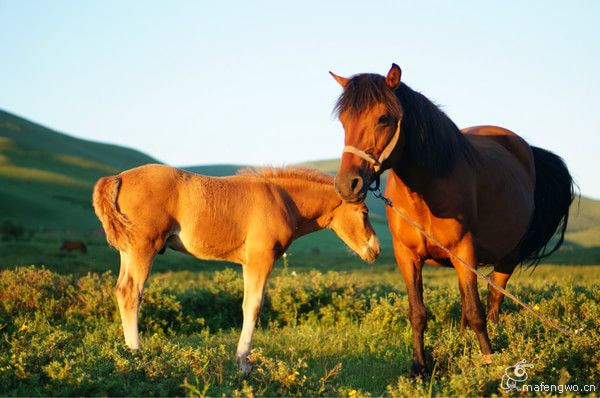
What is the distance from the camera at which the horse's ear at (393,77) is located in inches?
214

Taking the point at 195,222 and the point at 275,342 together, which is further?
the point at 275,342

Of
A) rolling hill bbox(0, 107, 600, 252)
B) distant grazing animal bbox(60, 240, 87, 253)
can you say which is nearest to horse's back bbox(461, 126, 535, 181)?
distant grazing animal bbox(60, 240, 87, 253)

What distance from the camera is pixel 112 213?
21.5ft

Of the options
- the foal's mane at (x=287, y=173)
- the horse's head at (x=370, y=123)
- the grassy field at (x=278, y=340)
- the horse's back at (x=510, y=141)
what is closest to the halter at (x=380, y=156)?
the horse's head at (x=370, y=123)

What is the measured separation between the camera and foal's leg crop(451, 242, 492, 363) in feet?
19.7

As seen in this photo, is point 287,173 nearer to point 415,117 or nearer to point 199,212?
point 199,212

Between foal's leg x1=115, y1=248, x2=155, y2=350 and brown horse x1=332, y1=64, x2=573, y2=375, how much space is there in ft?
7.81

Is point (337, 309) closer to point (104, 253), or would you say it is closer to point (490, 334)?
point (490, 334)

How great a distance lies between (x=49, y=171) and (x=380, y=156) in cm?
8579

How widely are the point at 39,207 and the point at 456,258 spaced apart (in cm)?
6532


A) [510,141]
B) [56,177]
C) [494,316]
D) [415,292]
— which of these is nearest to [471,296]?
[415,292]

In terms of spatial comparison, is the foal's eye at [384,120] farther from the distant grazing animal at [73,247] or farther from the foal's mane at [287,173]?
the distant grazing animal at [73,247]

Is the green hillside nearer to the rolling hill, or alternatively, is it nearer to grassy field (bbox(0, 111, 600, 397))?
the rolling hill

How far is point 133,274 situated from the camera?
21.5ft
